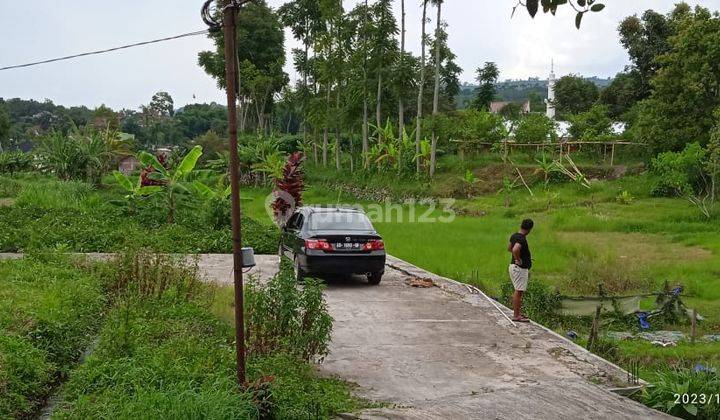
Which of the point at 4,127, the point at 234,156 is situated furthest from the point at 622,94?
the point at 4,127

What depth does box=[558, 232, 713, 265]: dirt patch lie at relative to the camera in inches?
655

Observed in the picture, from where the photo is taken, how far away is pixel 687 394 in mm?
6082

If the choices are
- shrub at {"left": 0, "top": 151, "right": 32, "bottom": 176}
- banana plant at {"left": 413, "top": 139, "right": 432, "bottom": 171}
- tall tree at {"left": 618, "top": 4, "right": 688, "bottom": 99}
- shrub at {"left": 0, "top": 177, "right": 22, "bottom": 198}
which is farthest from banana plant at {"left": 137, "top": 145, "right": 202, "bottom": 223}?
tall tree at {"left": 618, "top": 4, "right": 688, "bottom": 99}

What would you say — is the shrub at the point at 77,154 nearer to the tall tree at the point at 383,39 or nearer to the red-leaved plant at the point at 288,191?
the red-leaved plant at the point at 288,191

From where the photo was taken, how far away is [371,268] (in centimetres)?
1195

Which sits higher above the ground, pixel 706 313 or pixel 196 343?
pixel 196 343

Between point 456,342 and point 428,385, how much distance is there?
189cm

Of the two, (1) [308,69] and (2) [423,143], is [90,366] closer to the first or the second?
(2) [423,143]

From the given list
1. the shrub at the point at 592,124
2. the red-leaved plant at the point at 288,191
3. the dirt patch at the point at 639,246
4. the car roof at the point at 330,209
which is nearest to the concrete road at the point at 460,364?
the car roof at the point at 330,209

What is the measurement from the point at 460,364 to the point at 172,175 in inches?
543

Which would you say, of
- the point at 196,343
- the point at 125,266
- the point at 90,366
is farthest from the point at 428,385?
the point at 125,266

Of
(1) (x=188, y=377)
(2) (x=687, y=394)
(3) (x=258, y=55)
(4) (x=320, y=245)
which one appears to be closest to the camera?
(1) (x=188, y=377)

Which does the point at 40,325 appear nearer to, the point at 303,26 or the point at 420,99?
the point at 420,99

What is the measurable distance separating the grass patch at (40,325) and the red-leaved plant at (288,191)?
354 inches
